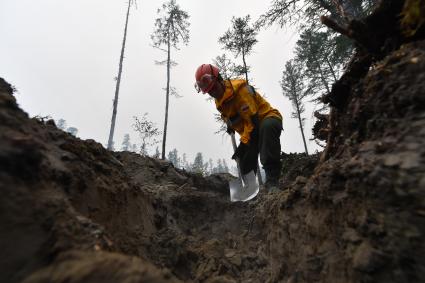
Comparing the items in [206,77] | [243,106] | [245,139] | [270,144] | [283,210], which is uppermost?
[206,77]

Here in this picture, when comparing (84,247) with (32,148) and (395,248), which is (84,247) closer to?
(32,148)

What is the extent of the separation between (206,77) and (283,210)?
8.82 ft

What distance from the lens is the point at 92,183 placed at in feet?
7.59

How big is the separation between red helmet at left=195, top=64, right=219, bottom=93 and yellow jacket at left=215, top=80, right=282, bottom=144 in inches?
8.6

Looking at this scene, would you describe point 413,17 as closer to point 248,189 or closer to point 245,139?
point 245,139

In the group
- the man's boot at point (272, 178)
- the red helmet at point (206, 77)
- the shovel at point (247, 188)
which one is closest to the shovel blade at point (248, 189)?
the shovel at point (247, 188)

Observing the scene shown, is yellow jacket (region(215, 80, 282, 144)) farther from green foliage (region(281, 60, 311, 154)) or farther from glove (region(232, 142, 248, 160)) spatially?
green foliage (region(281, 60, 311, 154))

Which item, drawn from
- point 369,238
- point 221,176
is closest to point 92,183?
point 369,238

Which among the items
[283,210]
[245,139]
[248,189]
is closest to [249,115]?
[245,139]

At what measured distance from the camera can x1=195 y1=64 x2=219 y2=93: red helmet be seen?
4.78m

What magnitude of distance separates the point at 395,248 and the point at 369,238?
0.57 ft

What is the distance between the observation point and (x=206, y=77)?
4785 mm

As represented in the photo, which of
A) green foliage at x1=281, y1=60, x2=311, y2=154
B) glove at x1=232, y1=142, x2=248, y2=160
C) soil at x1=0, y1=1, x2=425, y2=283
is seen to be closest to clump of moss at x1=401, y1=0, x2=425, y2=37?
soil at x1=0, y1=1, x2=425, y2=283

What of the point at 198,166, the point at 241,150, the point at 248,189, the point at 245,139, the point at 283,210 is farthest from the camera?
the point at 198,166
